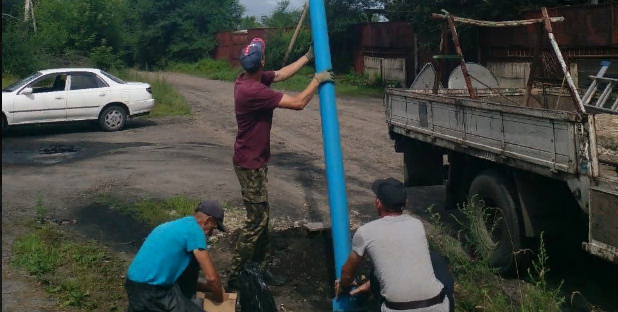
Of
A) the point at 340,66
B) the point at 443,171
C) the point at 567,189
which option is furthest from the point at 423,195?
the point at 340,66

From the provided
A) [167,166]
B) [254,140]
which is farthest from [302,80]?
[254,140]

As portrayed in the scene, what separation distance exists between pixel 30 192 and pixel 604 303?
23.8 feet

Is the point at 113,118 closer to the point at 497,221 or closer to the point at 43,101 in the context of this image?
the point at 43,101

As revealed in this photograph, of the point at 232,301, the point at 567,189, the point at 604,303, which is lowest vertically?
the point at 604,303

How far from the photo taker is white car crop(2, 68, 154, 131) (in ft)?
48.5

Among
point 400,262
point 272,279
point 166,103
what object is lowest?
point 272,279

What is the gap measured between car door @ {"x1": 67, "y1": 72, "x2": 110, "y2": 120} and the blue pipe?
11487 millimetres

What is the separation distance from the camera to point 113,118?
51.7 ft

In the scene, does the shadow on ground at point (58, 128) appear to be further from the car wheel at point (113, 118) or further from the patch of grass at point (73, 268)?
the patch of grass at point (73, 268)

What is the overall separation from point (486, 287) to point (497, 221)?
761mm

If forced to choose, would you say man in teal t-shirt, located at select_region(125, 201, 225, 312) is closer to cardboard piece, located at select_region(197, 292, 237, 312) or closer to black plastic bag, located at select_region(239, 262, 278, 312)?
cardboard piece, located at select_region(197, 292, 237, 312)

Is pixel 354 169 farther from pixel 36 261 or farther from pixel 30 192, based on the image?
pixel 36 261

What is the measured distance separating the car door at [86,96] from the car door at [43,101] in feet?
0.51

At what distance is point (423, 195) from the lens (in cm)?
941
